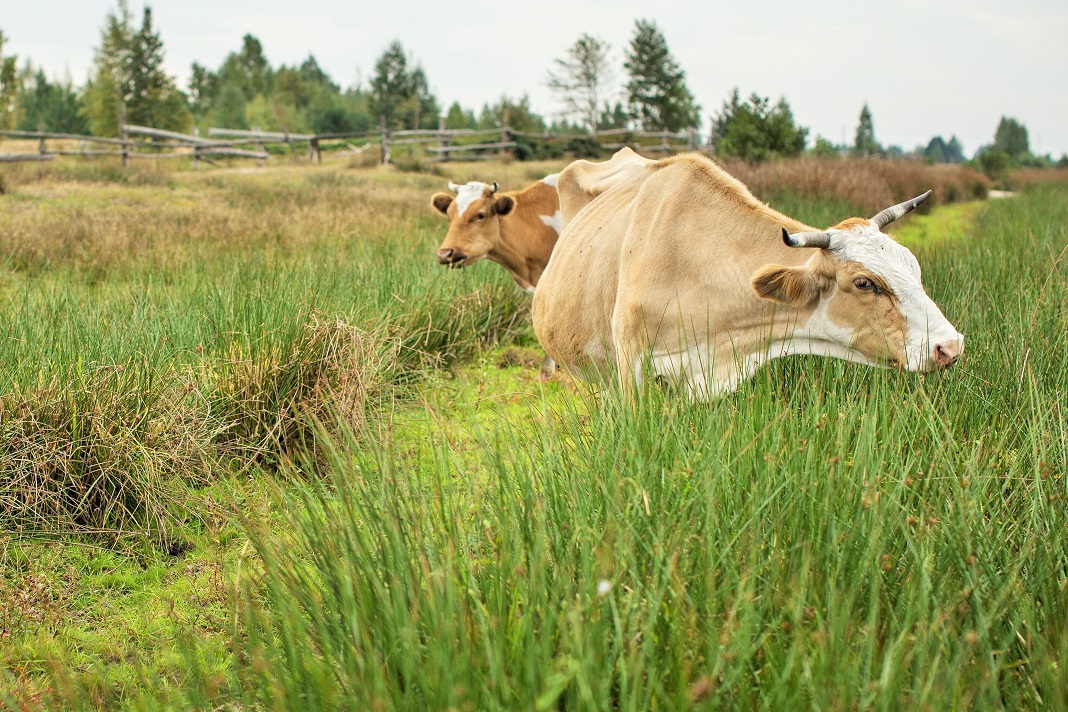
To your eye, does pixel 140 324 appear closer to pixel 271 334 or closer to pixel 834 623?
pixel 271 334

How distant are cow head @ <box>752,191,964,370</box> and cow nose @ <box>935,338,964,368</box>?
2cm

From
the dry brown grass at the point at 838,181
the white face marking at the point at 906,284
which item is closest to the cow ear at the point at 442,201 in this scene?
the white face marking at the point at 906,284

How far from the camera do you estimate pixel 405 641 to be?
5.26ft

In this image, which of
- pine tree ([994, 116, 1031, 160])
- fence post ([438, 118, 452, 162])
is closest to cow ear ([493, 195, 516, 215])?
fence post ([438, 118, 452, 162])

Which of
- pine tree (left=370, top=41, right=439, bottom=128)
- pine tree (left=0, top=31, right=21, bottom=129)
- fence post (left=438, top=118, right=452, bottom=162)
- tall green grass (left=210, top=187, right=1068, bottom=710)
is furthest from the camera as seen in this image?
pine tree (left=370, top=41, right=439, bottom=128)

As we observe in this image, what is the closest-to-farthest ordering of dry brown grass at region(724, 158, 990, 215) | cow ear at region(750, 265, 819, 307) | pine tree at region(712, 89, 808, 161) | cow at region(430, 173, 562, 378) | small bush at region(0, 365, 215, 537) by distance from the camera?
cow ear at region(750, 265, 819, 307), small bush at region(0, 365, 215, 537), cow at region(430, 173, 562, 378), dry brown grass at region(724, 158, 990, 215), pine tree at region(712, 89, 808, 161)

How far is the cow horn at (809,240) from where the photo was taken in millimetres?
3260

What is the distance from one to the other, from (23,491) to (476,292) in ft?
13.3

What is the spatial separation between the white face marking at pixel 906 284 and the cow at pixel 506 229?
4288 millimetres

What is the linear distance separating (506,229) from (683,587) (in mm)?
6169

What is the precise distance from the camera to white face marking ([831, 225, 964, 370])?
3092 mm

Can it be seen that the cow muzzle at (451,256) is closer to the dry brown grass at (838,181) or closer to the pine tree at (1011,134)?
the dry brown grass at (838,181)

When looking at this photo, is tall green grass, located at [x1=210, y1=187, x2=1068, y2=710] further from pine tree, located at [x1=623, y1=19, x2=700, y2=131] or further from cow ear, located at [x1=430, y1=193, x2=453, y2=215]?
pine tree, located at [x1=623, y1=19, x2=700, y2=131]

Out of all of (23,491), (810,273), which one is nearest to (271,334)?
(23,491)
